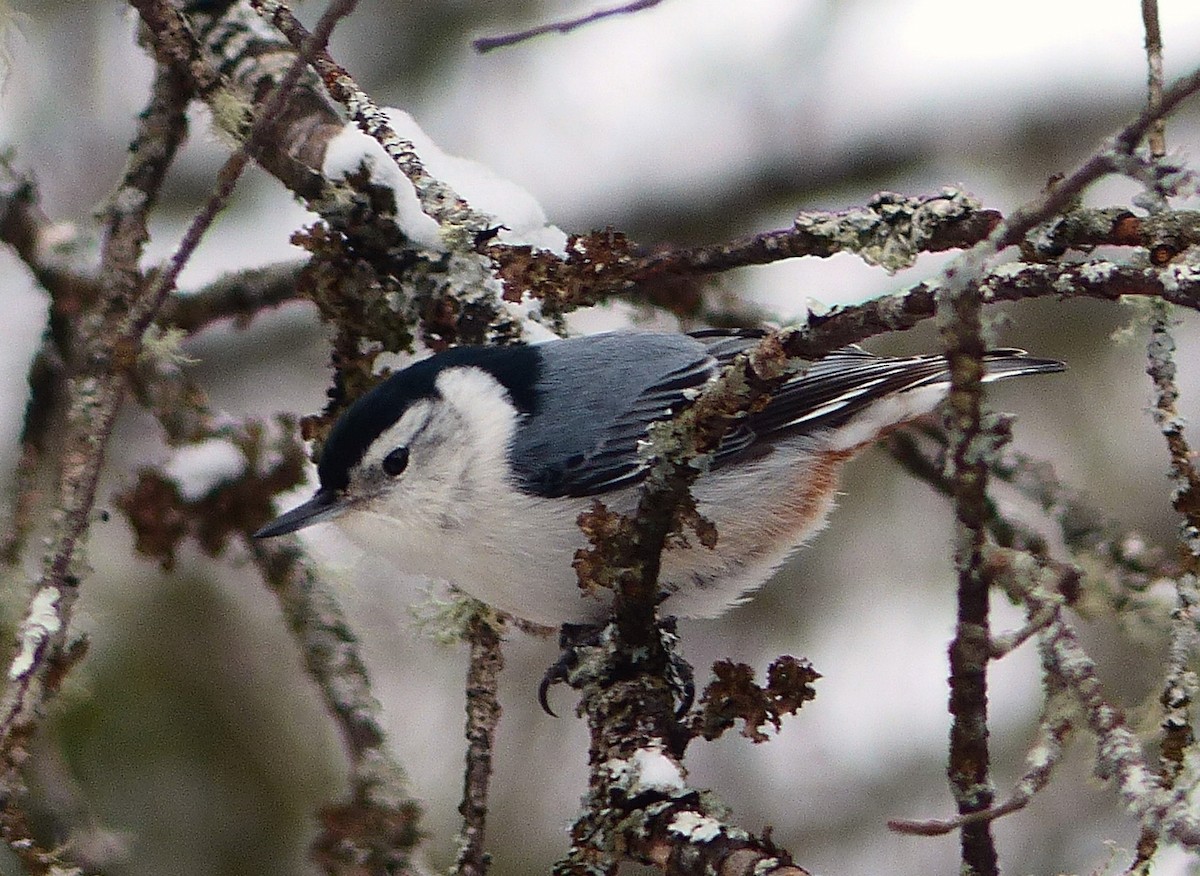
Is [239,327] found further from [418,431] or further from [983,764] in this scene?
[983,764]

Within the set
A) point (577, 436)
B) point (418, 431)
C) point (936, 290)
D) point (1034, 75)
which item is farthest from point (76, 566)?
point (1034, 75)

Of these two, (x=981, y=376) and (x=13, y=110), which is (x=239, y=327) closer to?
(x=13, y=110)

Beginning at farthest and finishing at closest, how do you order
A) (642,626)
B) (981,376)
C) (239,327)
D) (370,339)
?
(239,327), (370,339), (642,626), (981,376)

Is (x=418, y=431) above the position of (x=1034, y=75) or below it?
below

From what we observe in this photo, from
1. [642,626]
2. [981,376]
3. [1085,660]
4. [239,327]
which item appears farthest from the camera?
[239,327]

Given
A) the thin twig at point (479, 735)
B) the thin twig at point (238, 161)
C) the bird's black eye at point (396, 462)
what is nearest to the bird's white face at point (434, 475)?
the bird's black eye at point (396, 462)

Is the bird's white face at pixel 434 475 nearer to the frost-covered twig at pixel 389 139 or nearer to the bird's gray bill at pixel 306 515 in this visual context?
the bird's gray bill at pixel 306 515

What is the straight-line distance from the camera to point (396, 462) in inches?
87.3

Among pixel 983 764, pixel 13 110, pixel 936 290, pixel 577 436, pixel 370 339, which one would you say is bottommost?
pixel 983 764

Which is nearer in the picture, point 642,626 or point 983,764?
point 983,764

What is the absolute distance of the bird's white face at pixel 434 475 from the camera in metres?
2.15

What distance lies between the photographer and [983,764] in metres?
1.05

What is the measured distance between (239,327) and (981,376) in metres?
2.05

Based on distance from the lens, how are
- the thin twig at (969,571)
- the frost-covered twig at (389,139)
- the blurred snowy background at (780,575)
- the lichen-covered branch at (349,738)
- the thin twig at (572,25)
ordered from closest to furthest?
the thin twig at (969,571) → the thin twig at (572,25) → the frost-covered twig at (389,139) → the lichen-covered branch at (349,738) → the blurred snowy background at (780,575)
